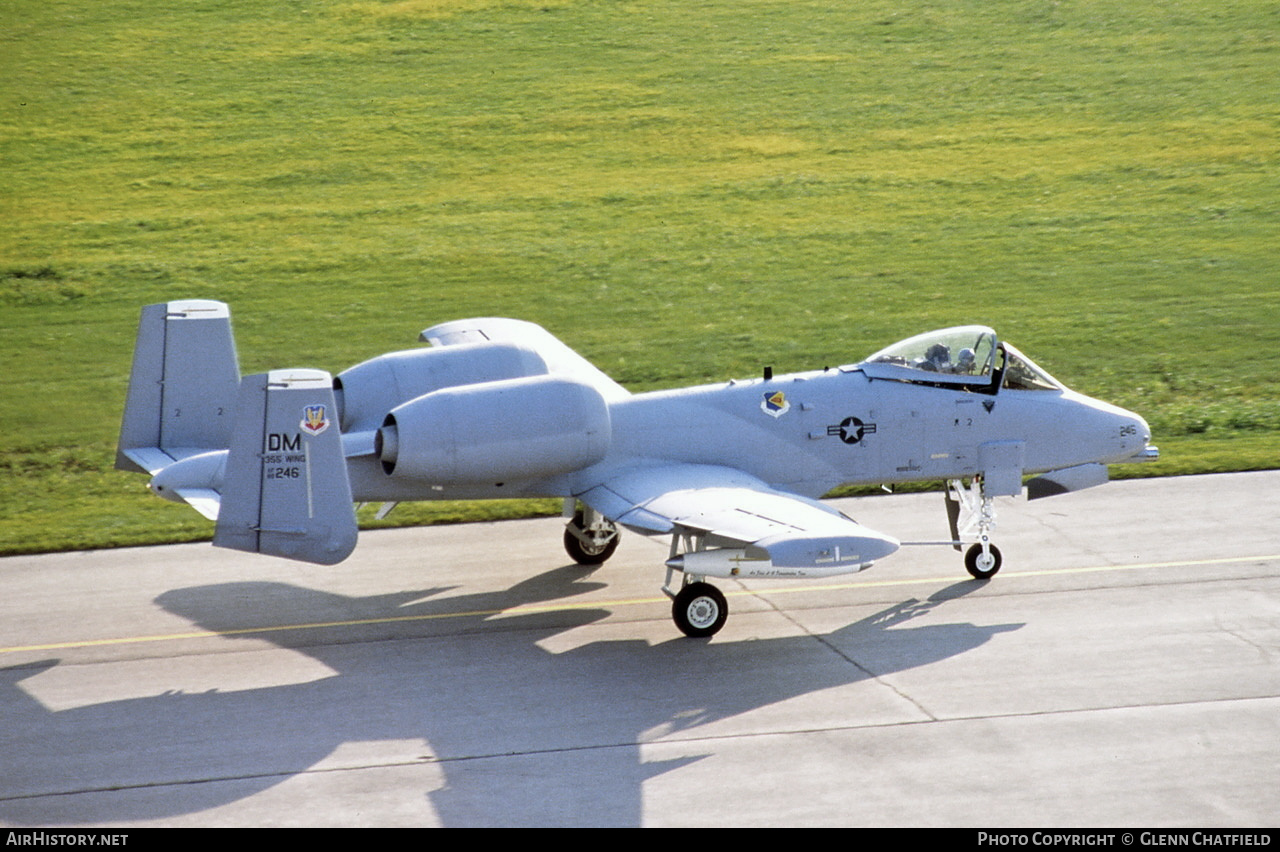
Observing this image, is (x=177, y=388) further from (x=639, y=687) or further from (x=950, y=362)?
(x=950, y=362)

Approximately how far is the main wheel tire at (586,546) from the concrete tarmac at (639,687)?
22 centimetres

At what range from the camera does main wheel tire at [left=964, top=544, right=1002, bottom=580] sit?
17.5 meters

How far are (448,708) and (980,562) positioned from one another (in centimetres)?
709

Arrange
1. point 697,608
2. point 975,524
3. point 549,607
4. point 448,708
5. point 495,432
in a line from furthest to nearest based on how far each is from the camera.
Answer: point 975,524 → point 549,607 → point 495,432 → point 697,608 → point 448,708

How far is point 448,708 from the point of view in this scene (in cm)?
1392

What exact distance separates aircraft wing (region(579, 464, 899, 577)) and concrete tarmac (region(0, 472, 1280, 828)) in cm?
119

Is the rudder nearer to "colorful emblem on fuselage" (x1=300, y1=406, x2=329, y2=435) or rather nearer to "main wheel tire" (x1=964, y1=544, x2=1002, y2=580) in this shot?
"colorful emblem on fuselage" (x1=300, y1=406, x2=329, y2=435)

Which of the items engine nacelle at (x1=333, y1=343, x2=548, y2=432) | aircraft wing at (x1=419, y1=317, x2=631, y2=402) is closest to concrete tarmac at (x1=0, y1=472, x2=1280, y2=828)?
engine nacelle at (x1=333, y1=343, x2=548, y2=432)

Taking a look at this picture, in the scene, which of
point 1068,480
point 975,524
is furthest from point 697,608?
point 1068,480

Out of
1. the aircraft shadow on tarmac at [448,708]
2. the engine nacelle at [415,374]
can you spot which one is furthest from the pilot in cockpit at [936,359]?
the engine nacelle at [415,374]

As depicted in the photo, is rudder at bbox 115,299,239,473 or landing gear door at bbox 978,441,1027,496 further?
landing gear door at bbox 978,441,1027,496

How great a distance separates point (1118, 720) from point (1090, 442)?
5.42 metres

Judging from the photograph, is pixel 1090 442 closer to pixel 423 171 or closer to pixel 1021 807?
pixel 1021 807

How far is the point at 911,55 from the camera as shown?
140 ft
